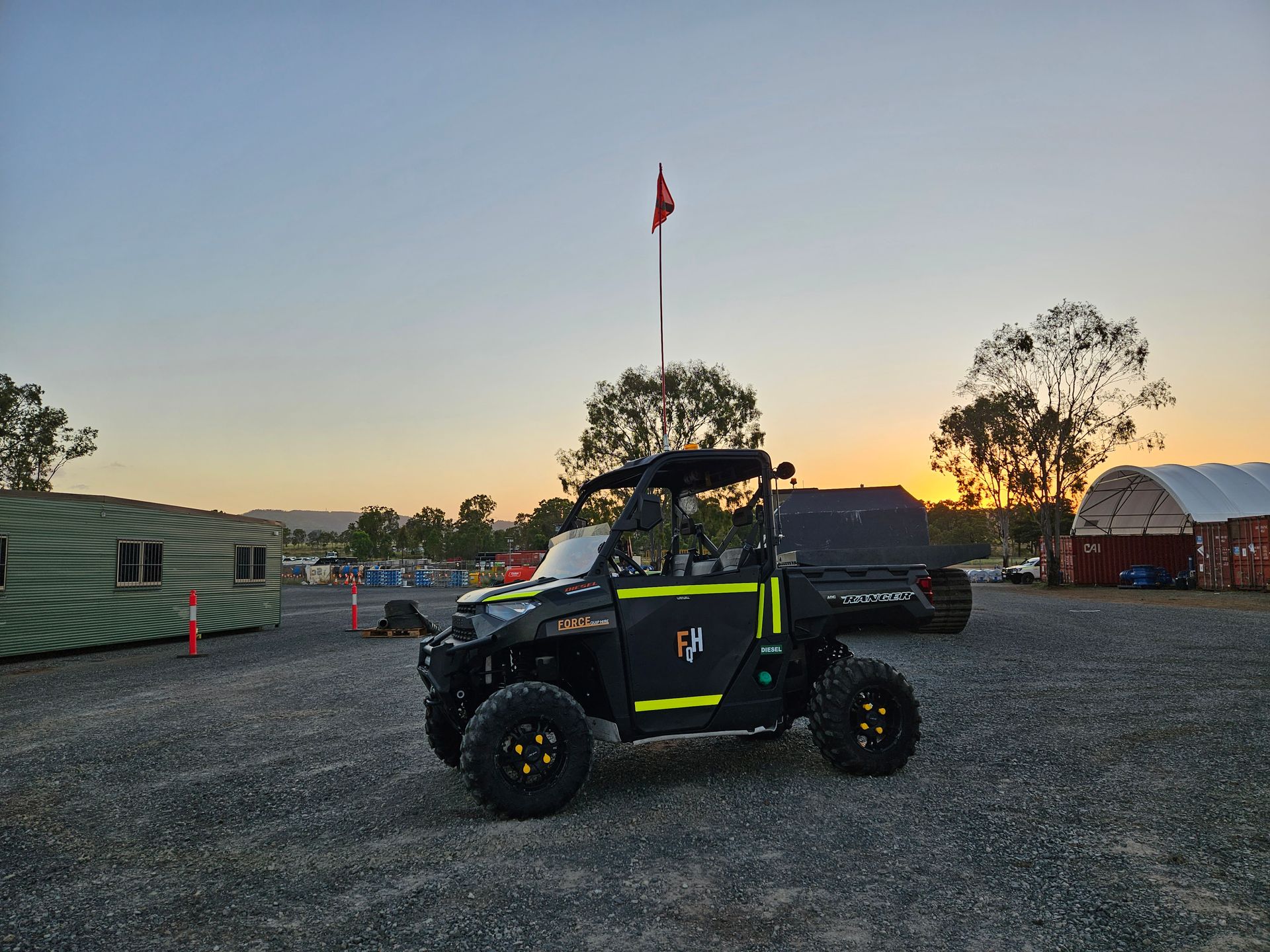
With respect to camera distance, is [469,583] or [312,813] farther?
[469,583]

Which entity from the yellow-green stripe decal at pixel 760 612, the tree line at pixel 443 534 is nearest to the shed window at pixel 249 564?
the yellow-green stripe decal at pixel 760 612

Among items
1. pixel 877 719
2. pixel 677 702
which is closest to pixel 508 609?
pixel 677 702

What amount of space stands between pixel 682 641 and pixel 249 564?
19263 millimetres

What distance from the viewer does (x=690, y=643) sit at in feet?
18.2

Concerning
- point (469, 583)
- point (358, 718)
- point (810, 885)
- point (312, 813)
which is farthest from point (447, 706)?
point (469, 583)

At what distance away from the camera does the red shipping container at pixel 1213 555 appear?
30.9 metres

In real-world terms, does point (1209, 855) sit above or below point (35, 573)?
below

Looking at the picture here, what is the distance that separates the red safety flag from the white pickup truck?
34.9m

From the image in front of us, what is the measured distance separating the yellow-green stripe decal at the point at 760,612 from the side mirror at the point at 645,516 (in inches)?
41.1

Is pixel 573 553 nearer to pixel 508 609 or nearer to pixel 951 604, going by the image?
pixel 508 609

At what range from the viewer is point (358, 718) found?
347 inches

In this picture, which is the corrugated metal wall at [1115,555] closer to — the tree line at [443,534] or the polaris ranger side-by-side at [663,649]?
the polaris ranger side-by-side at [663,649]

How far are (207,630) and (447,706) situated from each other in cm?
1729

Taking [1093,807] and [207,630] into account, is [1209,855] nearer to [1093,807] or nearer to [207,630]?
[1093,807]
